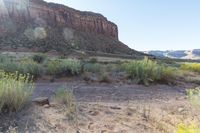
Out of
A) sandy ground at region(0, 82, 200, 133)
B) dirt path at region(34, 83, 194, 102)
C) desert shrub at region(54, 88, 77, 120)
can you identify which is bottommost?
dirt path at region(34, 83, 194, 102)

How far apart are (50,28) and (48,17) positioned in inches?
502

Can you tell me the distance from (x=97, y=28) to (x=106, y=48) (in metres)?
22.6

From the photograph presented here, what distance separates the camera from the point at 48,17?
315 ft

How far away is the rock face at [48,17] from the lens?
84938 millimetres

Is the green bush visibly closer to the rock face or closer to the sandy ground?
the sandy ground

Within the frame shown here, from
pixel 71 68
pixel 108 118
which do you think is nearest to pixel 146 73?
pixel 71 68

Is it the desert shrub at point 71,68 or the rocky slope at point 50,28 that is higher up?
the rocky slope at point 50,28

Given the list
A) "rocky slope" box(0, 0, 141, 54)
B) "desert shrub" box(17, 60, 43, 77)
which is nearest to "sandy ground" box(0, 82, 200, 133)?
"desert shrub" box(17, 60, 43, 77)

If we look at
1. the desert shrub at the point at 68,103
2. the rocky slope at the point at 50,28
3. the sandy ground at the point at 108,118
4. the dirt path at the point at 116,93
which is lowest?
the dirt path at the point at 116,93

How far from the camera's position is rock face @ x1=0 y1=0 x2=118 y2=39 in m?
84.9

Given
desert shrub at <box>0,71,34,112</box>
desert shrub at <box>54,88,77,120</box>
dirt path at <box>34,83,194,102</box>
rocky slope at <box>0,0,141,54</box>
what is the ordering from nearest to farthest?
desert shrub at <box>0,71,34,112</box> → desert shrub at <box>54,88,77,120</box> → dirt path at <box>34,83,194,102</box> → rocky slope at <box>0,0,141,54</box>

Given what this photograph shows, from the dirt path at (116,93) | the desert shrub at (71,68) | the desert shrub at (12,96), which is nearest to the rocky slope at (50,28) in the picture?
the desert shrub at (71,68)

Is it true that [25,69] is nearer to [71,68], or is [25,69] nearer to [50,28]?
[71,68]

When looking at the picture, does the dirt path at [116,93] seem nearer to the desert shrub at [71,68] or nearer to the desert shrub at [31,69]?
the desert shrub at [71,68]
